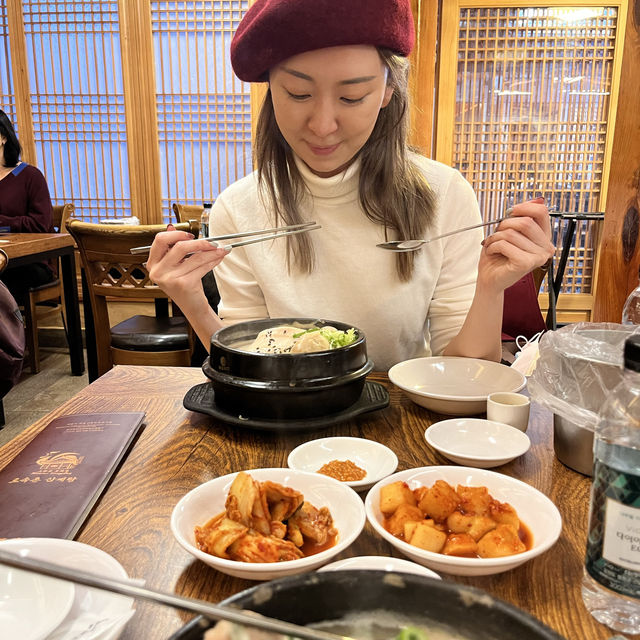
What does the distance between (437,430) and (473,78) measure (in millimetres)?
5052

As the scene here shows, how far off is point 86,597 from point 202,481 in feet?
1.21

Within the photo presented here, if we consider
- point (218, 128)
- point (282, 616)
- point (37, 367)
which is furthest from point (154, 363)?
point (218, 128)

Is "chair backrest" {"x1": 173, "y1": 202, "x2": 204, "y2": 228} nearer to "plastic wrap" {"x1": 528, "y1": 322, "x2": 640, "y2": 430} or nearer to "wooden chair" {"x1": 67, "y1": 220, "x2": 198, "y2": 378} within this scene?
"wooden chair" {"x1": 67, "y1": 220, "x2": 198, "y2": 378}

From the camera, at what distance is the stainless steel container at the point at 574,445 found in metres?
1.02

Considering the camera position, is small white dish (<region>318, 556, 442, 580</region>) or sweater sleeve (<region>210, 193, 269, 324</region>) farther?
sweater sleeve (<region>210, 193, 269, 324</region>)

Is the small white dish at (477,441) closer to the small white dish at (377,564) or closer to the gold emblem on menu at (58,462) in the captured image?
the small white dish at (377,564)

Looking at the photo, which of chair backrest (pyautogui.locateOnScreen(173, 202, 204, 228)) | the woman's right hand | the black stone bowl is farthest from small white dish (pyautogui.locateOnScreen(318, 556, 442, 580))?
chair backrest (pyautogui.locateOnScreen(173, 202, 204, 228))

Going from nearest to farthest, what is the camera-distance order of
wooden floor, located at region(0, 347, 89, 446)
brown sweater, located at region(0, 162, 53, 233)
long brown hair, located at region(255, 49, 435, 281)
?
long brown hair, located at region(255, 49, 435, 281) < wooden floor, located at region(0, 347, 89, 446) < brown sweater, located at region(0, 162, 53, 233)

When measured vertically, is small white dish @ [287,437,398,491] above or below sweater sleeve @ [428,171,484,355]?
below

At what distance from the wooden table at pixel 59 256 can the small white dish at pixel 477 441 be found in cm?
337

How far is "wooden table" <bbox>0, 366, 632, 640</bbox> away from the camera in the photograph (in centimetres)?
73

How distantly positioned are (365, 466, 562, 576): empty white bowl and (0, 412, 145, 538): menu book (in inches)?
18.3

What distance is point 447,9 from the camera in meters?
5.19

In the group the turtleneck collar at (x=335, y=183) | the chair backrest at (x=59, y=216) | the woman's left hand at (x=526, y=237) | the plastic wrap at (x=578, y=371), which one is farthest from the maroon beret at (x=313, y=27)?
the chair backrest at (x=59, y=216)
